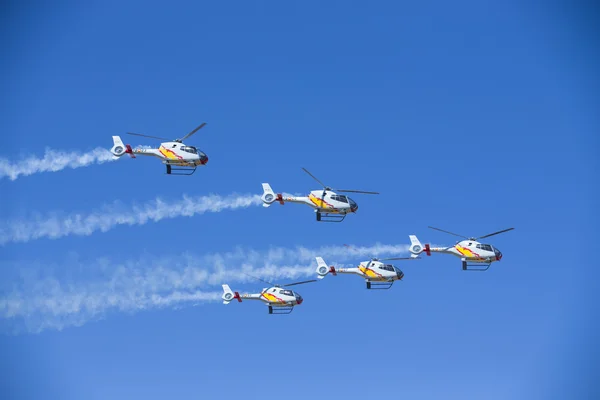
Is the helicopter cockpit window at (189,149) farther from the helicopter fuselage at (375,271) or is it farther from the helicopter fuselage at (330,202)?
the helicopter fuselage at (375,271)

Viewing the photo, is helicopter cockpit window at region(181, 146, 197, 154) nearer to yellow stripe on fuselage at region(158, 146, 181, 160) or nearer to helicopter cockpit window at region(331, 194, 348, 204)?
yellow stripe on fuselage at region(158, 146, 181, 160)

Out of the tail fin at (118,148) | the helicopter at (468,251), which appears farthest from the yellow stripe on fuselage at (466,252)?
the tail fin at (118,148)

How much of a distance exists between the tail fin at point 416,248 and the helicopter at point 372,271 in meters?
2.36

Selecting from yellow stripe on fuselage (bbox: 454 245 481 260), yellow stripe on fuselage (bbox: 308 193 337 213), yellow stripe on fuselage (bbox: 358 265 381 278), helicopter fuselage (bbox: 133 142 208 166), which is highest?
helicopter fuselage (bbox: 133 142 208 166)

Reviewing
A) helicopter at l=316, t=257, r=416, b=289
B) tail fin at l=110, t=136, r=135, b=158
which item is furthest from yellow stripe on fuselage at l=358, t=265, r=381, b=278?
tail fin at l=110, t=136, r=135, b=158

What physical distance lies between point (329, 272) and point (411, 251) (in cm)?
590

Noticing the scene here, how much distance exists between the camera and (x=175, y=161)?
6488 centimetres

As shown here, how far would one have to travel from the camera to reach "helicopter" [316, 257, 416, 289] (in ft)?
235

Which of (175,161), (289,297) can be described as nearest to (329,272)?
(289,297)

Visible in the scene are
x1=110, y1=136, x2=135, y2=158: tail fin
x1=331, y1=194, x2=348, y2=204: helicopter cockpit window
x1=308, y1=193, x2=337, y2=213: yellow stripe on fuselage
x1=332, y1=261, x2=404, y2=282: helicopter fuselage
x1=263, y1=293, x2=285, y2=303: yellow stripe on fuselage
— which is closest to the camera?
x1=110, y1=136, x2=135, y2=158: tail fin

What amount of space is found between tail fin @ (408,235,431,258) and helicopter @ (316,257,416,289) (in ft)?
7.74

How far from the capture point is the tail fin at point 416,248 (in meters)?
69.9

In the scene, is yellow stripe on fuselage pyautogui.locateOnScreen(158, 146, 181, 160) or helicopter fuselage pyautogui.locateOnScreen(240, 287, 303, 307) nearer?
yellow stripe on fuselage pyautogui.locateOnScreen(158, 146, 181, 160)

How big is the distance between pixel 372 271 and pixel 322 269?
3396 millimetres
